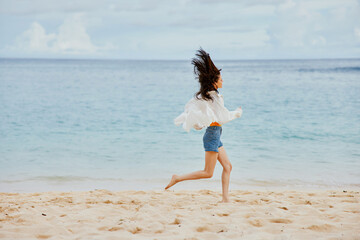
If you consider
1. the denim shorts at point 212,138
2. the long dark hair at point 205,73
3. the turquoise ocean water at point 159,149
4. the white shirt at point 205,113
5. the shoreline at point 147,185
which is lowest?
the shoreline at point 147,185

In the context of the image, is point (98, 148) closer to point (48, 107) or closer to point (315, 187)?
point (315, 187)

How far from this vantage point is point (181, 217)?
14.5 feet

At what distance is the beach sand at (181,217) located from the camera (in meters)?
3.86

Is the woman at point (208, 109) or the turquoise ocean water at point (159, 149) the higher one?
the woman at point (208, 109)

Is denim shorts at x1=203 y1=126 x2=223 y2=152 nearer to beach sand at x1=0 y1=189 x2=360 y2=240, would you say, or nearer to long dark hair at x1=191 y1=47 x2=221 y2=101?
long dark hair at x1=191 y1=47 x2=221 y2=101

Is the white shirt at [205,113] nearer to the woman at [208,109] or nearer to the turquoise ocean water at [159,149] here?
the woman at [208,109]

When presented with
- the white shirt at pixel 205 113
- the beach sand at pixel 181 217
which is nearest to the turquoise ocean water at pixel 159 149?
the beach sand at pixel 181 217

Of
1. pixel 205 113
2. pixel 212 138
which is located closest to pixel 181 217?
pixel 212 138

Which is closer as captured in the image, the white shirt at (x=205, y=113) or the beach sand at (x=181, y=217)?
the beach sand at (x=181, y=217)

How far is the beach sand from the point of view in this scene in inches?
152

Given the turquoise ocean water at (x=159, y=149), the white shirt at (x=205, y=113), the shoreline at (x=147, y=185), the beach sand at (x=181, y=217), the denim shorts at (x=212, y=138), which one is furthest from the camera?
the turquoise ocean water at (x=159, y=149)

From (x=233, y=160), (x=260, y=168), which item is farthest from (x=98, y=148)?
(x=260, y=168)

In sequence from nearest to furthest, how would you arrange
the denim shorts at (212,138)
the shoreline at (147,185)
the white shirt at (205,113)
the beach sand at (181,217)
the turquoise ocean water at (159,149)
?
the beach sand at (181,217)
the white shirt at (205,113)
the denim shorts at (212,138)
the shoreline at (147,185)
the turquoise ocean water at (159,149)

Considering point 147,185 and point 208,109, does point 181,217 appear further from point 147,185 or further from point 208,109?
point 147,185
